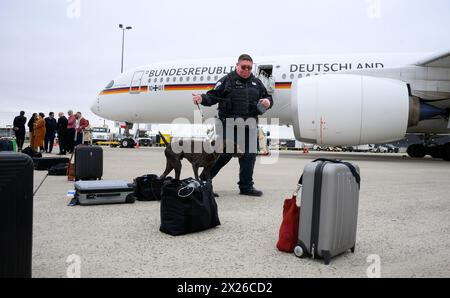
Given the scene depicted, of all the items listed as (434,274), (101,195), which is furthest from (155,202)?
(434,274)

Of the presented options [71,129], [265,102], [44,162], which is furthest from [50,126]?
[265,102]

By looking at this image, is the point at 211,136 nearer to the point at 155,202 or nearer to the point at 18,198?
the point at 155,202

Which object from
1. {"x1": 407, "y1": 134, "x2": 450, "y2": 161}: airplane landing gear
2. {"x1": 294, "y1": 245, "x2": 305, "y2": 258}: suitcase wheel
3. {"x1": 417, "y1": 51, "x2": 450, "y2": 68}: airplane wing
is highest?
{"x1": 417, "y1": 51, "x2": 450, "y2": 68}: airplane wing

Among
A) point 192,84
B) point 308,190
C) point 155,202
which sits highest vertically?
point 192,84

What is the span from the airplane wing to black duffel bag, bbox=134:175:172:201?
28.3 feet

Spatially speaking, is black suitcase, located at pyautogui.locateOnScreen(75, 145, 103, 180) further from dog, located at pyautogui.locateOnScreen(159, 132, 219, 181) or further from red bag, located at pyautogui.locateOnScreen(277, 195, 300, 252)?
red bag, located at pyautogui.locateOnScreen(277, 195, 300, 252)

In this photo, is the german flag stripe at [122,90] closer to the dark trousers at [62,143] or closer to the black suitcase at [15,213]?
the dark trousers at [62,143]

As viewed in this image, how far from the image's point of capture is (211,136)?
4.51 meters

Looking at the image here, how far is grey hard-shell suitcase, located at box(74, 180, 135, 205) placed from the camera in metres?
3.79

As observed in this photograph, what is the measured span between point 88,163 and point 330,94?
5868 millimetres

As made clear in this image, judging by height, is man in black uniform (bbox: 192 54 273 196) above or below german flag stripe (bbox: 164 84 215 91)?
below

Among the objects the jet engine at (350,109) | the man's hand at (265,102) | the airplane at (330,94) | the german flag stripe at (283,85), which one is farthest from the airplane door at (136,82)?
the man's hand at (265,102)

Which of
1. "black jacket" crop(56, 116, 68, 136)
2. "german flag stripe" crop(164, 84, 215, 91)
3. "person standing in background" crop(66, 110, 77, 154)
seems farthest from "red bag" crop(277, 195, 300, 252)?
"black jacket" crop(56, 116, 68, 136)
